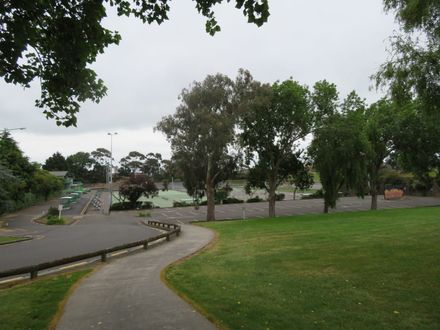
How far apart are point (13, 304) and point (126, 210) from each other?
50369mm

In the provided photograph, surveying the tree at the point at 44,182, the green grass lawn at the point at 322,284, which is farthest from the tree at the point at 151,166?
the green grass lawn at the point at 322,284

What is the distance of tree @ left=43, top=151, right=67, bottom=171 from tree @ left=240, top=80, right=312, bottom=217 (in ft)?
371

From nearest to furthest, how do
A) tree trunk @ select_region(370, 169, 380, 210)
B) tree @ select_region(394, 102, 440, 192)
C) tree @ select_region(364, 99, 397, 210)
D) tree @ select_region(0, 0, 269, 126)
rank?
tree @ select_region(0, 0, 269, 126), tree @ select_region(394, 102, 440, 192), tree @ select_region(364, 99, 397, 210), tree trunk @ select_region(370, 169, 380, 210)

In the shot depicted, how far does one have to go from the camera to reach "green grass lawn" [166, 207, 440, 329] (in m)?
6.39

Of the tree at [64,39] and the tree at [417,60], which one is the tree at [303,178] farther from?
the tree at [64,39]

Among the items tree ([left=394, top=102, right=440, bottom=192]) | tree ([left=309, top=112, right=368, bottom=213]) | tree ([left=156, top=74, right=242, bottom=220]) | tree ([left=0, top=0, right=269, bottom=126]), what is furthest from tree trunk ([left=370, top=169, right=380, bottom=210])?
tree ([left=0, top=0, right=269, bottom=126])

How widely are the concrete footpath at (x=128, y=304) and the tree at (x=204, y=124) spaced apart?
21975 mm

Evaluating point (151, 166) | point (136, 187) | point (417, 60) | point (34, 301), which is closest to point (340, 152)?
point (417, 60)

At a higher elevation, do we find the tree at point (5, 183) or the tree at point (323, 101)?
the tree at point (323, 101)

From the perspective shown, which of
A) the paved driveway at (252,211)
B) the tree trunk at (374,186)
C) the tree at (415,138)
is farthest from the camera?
the paved driveway at (252,211)

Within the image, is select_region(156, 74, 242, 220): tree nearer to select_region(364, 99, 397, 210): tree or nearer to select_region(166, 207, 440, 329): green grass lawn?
select_region(364, 99, 397, 210): tree

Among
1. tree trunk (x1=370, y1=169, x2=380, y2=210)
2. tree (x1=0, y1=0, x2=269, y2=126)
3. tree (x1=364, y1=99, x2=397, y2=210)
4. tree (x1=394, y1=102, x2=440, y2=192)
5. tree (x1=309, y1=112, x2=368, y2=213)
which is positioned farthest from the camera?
tree trunk (x1=370, y1=169, x2=380, y2=210)

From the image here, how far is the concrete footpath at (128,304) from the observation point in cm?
655

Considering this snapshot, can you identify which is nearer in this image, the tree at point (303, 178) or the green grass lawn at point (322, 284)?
the green grass lawn at point (322, 284)
